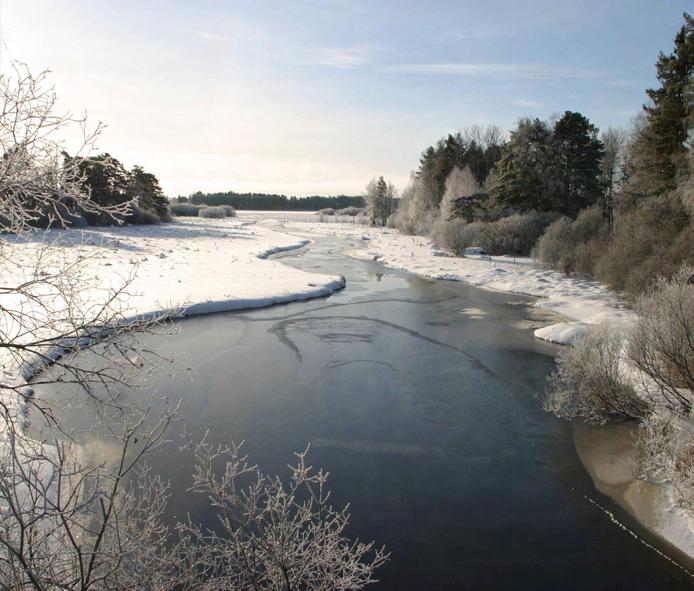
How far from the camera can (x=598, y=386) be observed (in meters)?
10.1

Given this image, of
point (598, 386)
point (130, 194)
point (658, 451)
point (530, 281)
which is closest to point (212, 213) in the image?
point (130, 194)

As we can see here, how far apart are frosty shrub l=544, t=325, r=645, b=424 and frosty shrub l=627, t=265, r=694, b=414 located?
0.42 metres

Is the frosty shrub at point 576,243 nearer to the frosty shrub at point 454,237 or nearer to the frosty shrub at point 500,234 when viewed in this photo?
the frosty shrub at point 500,234

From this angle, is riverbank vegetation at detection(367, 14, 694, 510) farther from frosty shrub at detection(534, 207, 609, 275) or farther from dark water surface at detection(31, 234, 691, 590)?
dark water surface at detection(31, 234, 691, 590)

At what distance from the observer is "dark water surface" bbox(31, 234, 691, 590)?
631 cm

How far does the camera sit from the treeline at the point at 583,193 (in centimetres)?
1961

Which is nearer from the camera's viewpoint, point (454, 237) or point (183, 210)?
point (454, 237)

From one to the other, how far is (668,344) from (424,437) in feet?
16.5

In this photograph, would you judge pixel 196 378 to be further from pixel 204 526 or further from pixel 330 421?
pixel 204 526

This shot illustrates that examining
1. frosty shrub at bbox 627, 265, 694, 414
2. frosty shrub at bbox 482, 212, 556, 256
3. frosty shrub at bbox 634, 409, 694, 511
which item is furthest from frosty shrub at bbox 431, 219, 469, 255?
frosty shrub at bbox 634, 409, 694, 511

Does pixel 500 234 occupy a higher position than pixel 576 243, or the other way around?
pixel 500 234

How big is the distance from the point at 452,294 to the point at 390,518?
707 inches

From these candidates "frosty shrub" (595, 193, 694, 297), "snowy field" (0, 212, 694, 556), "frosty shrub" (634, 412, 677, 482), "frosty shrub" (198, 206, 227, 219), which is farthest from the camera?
"frosty shrub" (198, 206, 227, 219)

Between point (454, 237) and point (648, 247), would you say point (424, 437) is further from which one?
point (454, 237)
